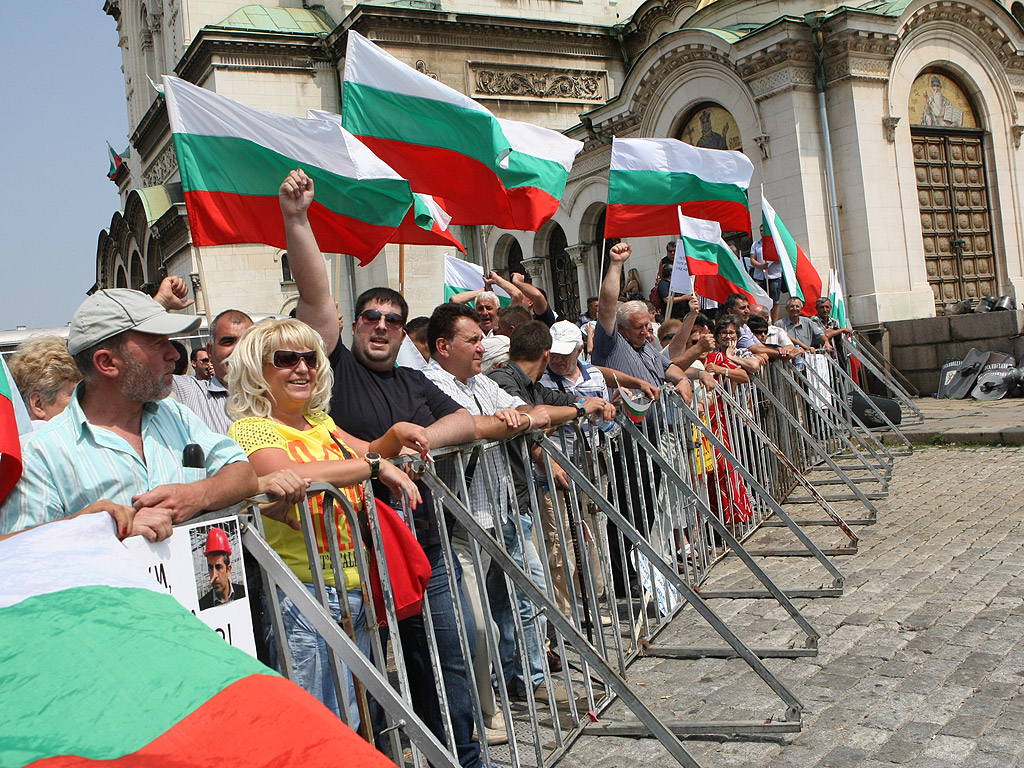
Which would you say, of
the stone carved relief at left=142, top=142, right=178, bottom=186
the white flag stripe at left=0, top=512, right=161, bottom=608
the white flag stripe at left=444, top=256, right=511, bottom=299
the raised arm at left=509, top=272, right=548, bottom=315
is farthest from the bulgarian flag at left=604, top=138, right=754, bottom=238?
the stone carved relief at left=142, top=142, right=178, bottom=186

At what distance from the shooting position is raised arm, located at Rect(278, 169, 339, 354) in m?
4.22

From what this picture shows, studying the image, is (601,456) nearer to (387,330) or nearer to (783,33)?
(387,330)

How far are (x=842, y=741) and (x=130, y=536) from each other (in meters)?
3.08

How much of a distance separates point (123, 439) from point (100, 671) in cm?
111

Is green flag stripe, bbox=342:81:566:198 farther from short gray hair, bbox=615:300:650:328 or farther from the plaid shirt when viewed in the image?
the plaid shirt

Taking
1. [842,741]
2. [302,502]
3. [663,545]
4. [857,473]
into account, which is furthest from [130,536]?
[857,473]

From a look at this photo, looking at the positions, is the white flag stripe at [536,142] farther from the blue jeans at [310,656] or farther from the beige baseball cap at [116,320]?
the blue jeans at [310,656]

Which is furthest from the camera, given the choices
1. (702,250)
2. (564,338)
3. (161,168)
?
(161,168)

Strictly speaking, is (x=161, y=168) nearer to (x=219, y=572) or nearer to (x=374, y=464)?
(x=374, y=464)

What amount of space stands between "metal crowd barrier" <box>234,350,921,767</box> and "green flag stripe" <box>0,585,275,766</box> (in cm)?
68

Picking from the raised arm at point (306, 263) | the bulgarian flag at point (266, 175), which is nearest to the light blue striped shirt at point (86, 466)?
the raised arm at point (306, 263)

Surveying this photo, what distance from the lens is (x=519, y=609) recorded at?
445 centimetres

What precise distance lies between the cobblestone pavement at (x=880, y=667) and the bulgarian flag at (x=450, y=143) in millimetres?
3279

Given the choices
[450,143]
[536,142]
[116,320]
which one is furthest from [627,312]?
[116,320]
